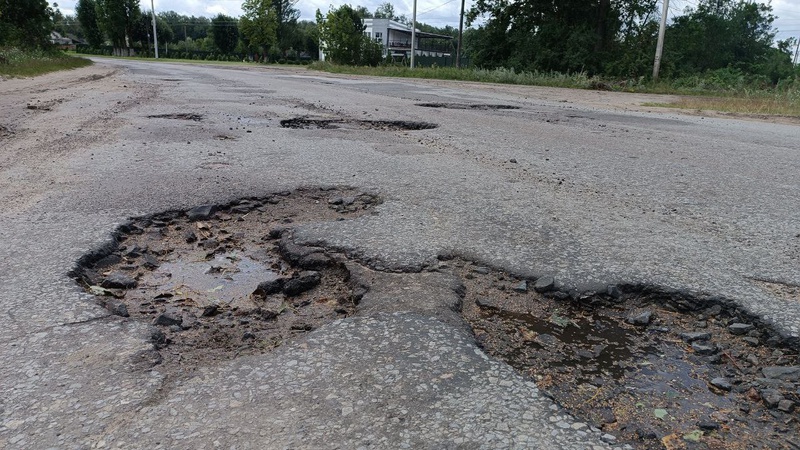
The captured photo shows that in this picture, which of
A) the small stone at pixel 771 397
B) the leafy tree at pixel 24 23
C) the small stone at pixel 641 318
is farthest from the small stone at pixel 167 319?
the leafy tree at pixel 24 23

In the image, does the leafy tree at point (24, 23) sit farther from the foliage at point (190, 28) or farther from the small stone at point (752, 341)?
the foliage at point (190, 28)

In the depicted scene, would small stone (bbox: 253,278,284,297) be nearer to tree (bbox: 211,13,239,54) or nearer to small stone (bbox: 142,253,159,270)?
small stone (bbox: 142,253,159,270)

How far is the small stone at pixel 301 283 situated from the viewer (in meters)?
2.79

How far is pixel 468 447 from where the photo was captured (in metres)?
1.61

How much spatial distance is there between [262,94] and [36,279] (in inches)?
405

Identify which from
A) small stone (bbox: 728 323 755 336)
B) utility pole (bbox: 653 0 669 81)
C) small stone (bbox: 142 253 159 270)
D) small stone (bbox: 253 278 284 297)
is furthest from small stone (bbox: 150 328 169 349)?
utility pole (bbox: 653 0 669 81)

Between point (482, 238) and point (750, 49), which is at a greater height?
point (750, 49)

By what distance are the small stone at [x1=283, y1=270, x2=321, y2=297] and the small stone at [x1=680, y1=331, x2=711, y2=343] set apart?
1682 millimetres

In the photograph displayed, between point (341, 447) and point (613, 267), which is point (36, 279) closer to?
point (341, 447)

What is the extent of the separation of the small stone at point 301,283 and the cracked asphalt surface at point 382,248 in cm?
33

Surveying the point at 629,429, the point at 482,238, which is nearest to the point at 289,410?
the point at 629,429

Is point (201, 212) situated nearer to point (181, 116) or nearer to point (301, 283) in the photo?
point (301, 283)

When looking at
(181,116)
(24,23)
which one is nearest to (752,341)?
(181,116)

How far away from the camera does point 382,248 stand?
3154 millimetres
